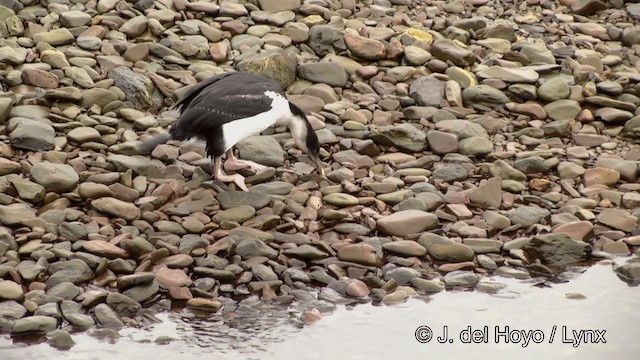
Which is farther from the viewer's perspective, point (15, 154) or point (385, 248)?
point (15, 154)

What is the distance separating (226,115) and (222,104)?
0.09 m

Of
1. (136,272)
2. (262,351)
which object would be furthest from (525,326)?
(136,272)

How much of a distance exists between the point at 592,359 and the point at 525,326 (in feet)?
1.68

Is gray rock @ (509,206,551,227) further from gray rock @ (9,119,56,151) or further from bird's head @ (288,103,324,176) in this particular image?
gray rock @ (9,119,56,151)

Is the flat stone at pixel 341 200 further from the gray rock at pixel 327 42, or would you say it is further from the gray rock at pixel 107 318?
the gray rock at pixel 327 42

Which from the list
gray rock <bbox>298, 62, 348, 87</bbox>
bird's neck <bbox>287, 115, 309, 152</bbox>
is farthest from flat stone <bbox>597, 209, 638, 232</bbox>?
gray rock <bbox>298, 62, 348, 87</bbox>

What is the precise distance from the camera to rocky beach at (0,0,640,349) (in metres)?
7.00

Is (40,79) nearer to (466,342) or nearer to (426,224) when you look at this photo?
(426,224)

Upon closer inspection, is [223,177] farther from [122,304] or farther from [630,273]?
[630,273]

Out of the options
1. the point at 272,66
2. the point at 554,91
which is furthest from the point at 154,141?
the point at 554,91

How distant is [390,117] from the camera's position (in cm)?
932

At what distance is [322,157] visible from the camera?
8.73 m

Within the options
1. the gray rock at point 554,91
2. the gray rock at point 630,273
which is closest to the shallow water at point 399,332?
the gray rock at point 630,273

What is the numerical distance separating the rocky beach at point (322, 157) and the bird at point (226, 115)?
0.21 meters
